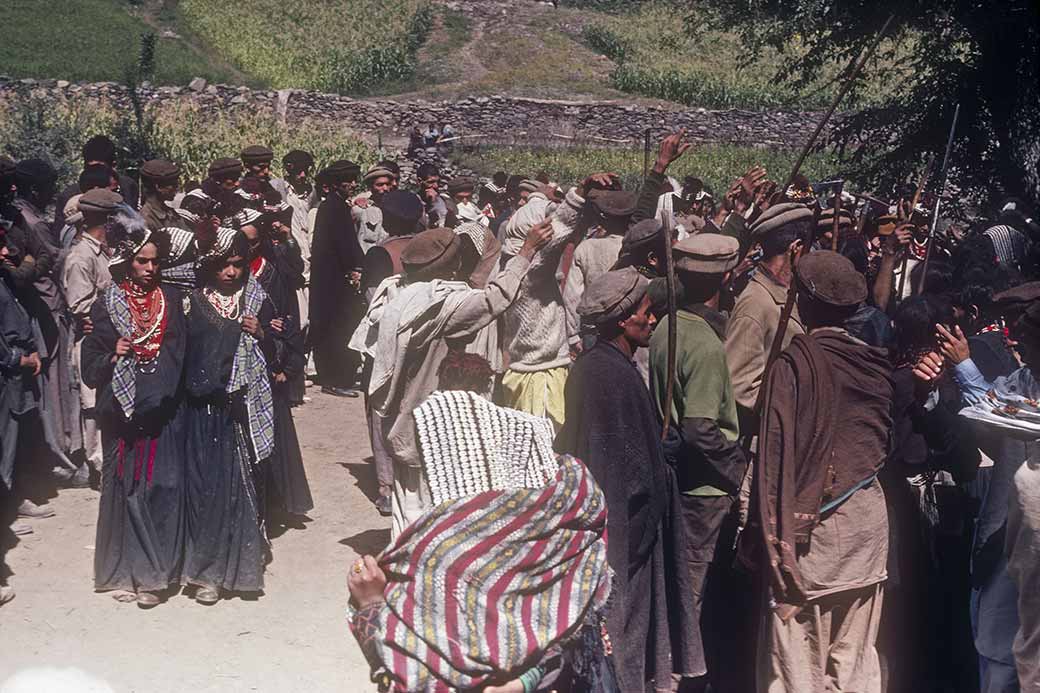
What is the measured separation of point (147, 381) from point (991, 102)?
1157 cm

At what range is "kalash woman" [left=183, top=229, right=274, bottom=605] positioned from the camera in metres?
6.13

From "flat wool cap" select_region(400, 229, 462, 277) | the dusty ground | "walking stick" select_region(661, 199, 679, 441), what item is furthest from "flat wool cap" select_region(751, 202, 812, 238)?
the dusty ground

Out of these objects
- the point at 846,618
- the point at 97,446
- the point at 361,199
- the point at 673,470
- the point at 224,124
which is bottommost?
the point at 224,124

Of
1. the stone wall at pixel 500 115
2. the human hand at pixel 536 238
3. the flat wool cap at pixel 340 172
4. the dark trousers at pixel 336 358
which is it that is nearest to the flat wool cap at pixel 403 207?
the human hand at pixel 536 238

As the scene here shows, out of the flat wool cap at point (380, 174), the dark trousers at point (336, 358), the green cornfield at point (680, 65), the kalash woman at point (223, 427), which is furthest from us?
the green cornfield at point (680, 65)

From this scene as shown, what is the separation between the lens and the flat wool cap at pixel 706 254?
18.0 ft

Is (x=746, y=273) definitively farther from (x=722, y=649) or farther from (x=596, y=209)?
(x=722, y=649)

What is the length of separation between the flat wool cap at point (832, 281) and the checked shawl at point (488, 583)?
1618 mm

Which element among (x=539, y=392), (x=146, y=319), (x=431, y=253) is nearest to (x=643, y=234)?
(x=539, y=392)

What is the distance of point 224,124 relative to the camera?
90.0 ft

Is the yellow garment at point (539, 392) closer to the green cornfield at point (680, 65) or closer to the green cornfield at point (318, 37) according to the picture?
the green cornfield at point (680, 65)

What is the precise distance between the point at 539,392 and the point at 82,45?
128 feet

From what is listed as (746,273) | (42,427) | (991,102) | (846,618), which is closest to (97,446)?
(42,427)

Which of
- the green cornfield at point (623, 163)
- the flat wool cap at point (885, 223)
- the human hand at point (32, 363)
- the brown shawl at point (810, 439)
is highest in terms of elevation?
the brown shawl at point (810, 439)
